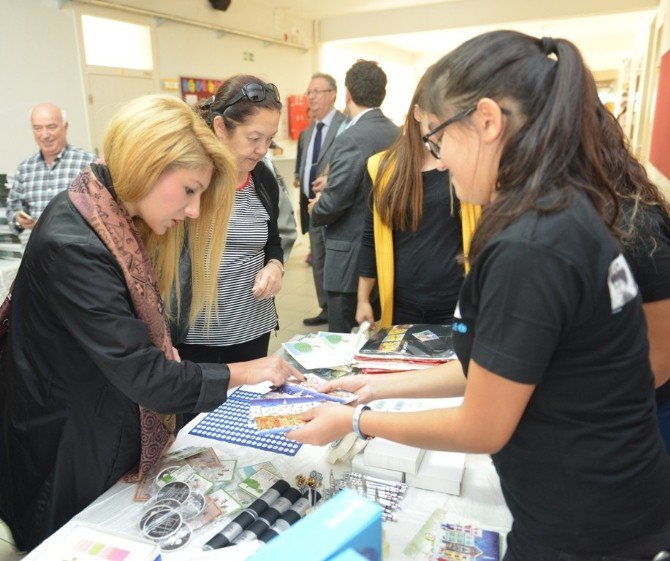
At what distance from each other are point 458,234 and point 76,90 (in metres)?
3.84

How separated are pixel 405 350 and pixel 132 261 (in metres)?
0.83

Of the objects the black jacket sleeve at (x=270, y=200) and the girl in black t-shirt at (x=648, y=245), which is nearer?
the girl in black t-shirt at (x=648, y=245)

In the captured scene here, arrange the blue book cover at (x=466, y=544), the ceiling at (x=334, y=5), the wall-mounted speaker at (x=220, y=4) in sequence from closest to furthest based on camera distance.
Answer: the blue book cover at (x=466, y=544) < the wall-mounted speaker at (x=220, y=4) < the ceiling at (x=334, y=5)

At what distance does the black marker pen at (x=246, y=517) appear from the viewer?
37.5 inches

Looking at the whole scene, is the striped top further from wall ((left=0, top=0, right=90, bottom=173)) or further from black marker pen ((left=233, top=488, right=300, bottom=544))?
wall ((left=0, top=0, right=90, bottom=173))

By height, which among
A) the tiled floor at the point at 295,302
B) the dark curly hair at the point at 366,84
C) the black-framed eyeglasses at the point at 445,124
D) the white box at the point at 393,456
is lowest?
the tiled floor at the point at 295,302

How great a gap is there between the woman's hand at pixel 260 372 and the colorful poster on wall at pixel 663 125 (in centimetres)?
331

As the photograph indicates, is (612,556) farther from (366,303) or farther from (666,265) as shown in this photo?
(366,303)

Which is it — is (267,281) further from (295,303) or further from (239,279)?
(295,303)

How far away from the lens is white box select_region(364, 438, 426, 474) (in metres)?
1.13

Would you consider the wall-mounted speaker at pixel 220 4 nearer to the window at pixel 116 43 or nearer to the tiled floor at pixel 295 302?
the window at pixel 116 43

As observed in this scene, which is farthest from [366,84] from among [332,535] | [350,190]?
[332,535]

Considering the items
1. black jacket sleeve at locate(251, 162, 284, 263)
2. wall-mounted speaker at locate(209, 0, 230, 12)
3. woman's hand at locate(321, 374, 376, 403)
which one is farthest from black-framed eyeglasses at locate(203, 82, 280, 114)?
wall-mounted speaker at locate(209, 0, 230, 12)

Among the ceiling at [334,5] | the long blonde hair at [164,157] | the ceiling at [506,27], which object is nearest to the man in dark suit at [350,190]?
the long blonde hair at [164,157]
